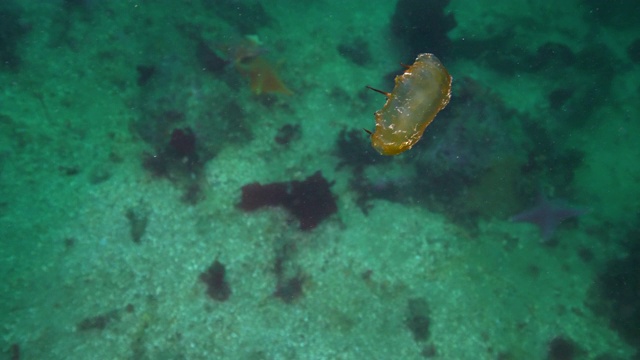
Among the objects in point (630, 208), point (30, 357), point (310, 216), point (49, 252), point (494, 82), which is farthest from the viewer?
point (494, 82)

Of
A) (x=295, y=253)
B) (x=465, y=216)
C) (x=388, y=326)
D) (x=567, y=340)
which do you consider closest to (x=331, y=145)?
(x=295, y=253)

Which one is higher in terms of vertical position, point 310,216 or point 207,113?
point 207,113

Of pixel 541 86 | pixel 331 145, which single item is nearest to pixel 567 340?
pixel 331 145

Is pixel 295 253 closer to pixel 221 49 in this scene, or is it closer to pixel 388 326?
pixel 388 326

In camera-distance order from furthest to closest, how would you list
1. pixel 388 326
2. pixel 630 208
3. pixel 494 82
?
pixel 494 82
pixel 630 208
pixel 388 326

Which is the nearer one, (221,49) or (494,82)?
(221,49)

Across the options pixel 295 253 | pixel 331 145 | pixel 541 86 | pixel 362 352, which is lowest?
pixel 362 352
